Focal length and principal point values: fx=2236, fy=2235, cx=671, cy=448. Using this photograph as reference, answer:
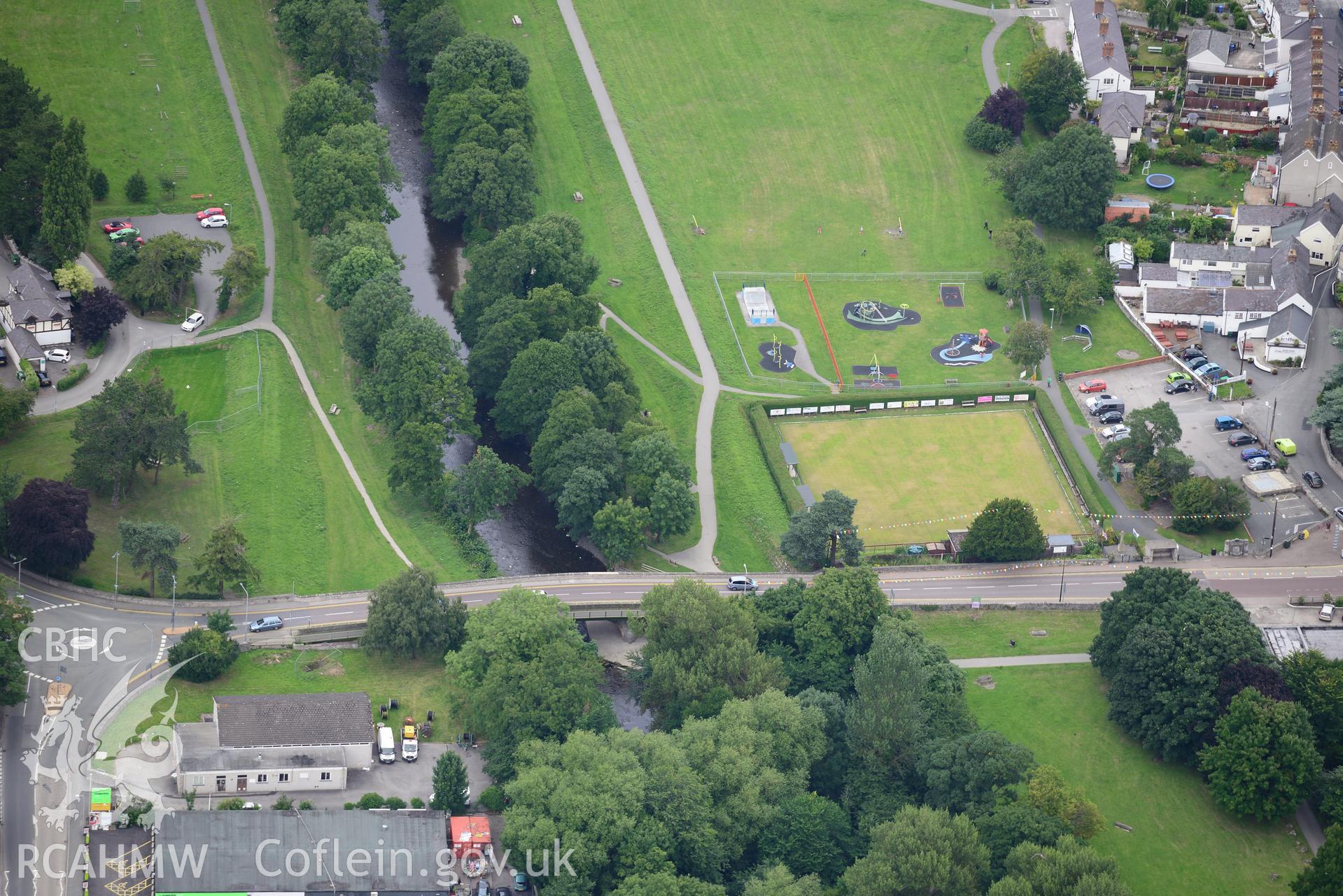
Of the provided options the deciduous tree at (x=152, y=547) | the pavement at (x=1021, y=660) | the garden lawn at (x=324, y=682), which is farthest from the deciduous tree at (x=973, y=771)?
the deciduous tree at (x=152, y=547)

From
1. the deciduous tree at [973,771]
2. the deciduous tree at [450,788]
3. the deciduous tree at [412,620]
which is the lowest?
the deciduous tree at [973,771]

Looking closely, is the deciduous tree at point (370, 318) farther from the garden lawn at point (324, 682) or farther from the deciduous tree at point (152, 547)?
the garden lawn at point (324, 682)

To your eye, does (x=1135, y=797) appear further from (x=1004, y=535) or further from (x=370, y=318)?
(x=370, y=318)

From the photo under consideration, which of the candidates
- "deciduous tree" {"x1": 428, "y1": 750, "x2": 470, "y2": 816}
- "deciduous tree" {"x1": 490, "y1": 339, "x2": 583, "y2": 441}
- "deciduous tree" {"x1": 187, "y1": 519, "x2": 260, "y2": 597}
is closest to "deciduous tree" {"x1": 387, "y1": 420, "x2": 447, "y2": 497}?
"deciduous tree" {"x1": 490, "y1": 339, "x2": 583, "y2": 441}

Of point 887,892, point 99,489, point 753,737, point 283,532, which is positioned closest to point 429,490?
point 283,532

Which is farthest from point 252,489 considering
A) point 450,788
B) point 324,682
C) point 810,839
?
point 810,839

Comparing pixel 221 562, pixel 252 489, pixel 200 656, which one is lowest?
pixel 252 489

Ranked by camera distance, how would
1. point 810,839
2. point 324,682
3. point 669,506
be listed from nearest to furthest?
point 810,839
point 324,682
point 669,506
